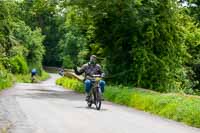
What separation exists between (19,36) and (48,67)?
43.1 metres

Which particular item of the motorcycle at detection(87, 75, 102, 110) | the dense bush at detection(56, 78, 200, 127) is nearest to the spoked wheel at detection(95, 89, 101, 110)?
the motorcycle at detection(87, 75, 102, 110)

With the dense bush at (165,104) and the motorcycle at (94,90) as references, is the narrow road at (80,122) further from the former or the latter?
the motorcycle at (94,90)

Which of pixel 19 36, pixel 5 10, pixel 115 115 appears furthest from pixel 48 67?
pixel 115 115

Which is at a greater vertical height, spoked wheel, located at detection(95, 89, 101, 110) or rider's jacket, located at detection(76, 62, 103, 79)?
rider's jacket, located at detection(76, 62, 103, 79)

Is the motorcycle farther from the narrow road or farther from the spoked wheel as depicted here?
the narrow road

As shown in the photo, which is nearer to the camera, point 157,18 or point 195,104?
point 195,104

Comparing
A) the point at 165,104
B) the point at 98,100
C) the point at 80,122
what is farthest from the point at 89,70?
the point at 80,122

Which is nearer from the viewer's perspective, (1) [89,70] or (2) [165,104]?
(2) [165,104]

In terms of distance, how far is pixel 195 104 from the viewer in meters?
17.8

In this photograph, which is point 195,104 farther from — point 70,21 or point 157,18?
point 70,21

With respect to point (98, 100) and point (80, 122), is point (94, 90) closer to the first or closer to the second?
point (98, 100)

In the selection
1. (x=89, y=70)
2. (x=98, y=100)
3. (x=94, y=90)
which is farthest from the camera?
(x=89, y=70)

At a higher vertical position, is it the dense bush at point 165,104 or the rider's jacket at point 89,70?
the rider's jacket at point 89,70

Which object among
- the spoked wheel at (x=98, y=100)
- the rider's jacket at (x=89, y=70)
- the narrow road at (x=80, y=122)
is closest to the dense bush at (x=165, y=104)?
the narrow road at (x=80, y=122)
